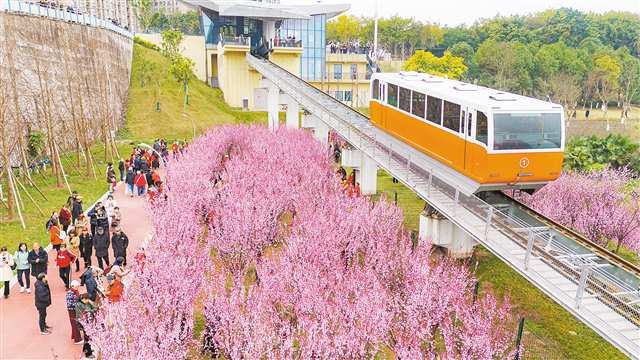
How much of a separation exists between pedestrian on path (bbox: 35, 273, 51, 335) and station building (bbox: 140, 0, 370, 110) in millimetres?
46899

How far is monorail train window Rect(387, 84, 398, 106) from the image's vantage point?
21.2m

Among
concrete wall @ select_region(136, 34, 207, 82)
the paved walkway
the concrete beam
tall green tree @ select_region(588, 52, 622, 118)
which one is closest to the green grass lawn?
the concrete beam

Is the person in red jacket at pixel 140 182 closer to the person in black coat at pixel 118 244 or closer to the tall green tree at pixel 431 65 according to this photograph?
the person in black coat at pixel 118 244

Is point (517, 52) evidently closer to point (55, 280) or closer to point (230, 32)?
point (230, 32)

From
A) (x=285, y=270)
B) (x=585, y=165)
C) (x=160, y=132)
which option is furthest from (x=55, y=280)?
(x=160, y=132)

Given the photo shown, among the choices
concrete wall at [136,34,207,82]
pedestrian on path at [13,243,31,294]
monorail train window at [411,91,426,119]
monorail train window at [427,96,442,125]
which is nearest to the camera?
pedestrian on path at [13,243,31,294]

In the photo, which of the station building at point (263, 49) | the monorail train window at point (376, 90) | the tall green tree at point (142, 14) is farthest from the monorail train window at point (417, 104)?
the tall green tree at point (142, 14)

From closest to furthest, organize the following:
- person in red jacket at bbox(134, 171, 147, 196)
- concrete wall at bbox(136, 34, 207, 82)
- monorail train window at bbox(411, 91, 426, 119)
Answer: monorail train window at bbox(411, 91, 426, 119)
person in red jacket at bbox(134, 171, 147, 196)
concrete wall at bbox(136, 34, 207, 82)

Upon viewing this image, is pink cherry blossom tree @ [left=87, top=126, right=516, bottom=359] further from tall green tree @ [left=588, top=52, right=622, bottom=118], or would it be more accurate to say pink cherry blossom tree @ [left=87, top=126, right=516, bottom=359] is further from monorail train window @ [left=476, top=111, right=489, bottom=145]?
tall green tree @ [left=588, top=52, right=622, bottom=118]

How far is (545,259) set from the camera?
11289 mm

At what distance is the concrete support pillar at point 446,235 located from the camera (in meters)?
17.5

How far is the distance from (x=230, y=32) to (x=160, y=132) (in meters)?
22.4

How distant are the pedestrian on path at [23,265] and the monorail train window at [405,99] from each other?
13492mm

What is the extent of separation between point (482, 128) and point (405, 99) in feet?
19.8
